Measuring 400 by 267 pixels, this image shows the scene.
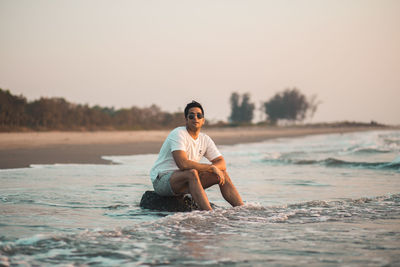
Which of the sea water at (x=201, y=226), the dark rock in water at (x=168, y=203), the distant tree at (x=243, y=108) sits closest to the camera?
the sea water at (x=201, y=226)

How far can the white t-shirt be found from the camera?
540cm

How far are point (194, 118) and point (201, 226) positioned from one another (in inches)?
51.7

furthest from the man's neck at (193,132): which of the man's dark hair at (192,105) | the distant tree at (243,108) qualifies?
the distant tree at (243,108)

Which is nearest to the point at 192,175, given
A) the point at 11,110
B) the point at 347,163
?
the point at 347,163

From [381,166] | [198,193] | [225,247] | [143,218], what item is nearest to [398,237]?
[225,247]

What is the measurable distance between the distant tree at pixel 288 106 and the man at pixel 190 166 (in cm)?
9937

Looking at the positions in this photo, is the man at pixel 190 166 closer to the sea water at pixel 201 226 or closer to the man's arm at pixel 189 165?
the man's arm at pixel 189 165

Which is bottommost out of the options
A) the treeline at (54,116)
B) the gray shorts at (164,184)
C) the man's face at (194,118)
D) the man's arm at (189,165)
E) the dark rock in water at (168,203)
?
the dark rock in water at (168,203)

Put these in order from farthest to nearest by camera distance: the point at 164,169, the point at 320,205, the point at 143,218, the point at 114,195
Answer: the point at 114,195 < the point at 320,205 < the point at 164,169 < the point at 143,218

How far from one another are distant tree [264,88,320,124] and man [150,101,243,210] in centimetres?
9937

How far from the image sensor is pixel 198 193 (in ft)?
17.6

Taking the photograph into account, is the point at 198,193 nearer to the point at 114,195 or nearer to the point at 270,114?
the point at 114,195

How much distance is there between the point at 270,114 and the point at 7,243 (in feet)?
340

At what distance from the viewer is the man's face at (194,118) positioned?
17.9ft
